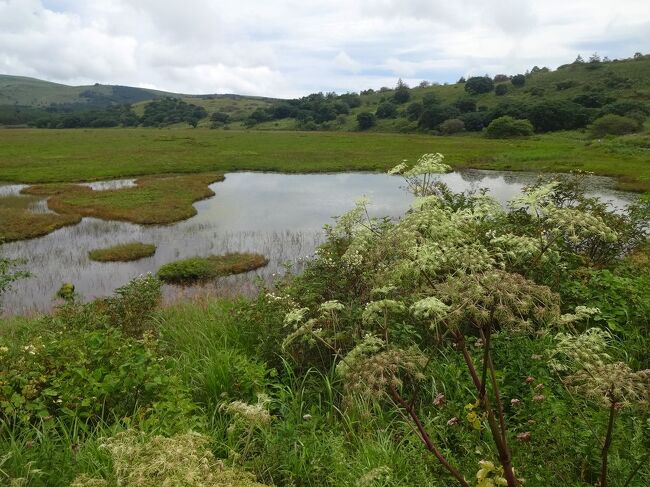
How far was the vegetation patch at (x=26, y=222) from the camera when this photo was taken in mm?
26219

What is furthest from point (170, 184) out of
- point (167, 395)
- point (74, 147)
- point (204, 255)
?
point (74, 147)

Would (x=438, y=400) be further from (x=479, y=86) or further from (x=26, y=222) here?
(x=479, y=86)

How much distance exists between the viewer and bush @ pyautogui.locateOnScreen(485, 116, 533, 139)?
301 feet

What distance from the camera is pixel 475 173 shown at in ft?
164

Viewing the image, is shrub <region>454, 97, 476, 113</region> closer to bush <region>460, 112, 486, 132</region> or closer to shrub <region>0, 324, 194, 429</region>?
bush <region>460, 112, 486, 132</region>

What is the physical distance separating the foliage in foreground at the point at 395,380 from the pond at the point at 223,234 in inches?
137

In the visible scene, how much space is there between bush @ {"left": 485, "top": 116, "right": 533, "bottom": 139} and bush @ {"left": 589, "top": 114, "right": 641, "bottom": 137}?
38.6 ft

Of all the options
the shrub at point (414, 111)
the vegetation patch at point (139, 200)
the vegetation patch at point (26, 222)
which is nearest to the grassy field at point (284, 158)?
the vegetation patch at point (139, 200)

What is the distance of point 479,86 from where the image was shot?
453 feet

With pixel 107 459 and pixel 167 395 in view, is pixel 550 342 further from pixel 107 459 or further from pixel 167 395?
pixel 107 459

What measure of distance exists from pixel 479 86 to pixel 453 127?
4211cm

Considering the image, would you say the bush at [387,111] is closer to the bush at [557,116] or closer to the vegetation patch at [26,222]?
the bush at [557,116]

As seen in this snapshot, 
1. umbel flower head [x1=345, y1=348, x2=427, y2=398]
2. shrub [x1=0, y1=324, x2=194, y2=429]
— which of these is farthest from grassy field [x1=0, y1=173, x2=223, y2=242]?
umbel flower head [x1=345, y1=348, x2=427, y2=398]

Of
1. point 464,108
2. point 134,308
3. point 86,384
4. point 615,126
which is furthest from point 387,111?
point 86,384
